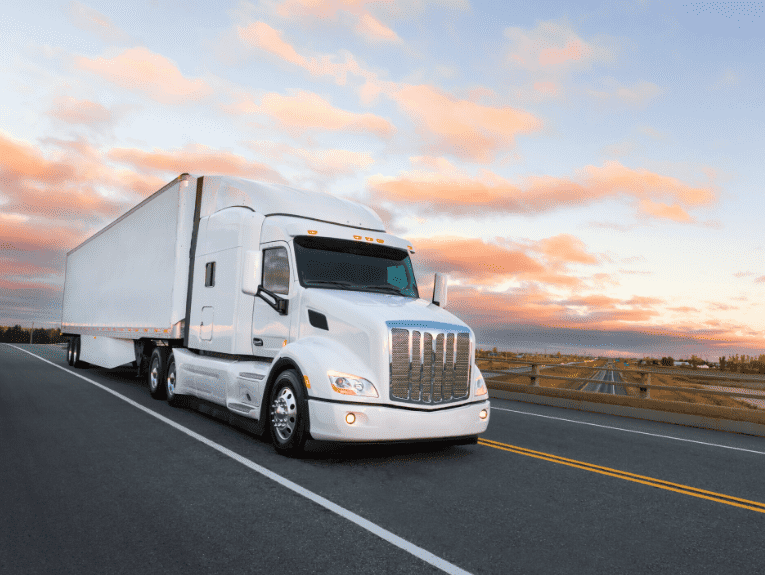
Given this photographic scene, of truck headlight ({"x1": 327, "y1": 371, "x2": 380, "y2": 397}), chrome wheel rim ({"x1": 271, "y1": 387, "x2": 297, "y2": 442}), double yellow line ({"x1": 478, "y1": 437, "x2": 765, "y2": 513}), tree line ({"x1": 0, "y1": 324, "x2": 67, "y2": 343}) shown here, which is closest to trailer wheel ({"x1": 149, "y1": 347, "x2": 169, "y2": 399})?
chrome wheel rim ({"x1": 271, "y1": 387, "x2": 297, "y2": 442})

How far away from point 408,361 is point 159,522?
3.30 m

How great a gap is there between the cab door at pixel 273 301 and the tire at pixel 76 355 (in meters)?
15.5

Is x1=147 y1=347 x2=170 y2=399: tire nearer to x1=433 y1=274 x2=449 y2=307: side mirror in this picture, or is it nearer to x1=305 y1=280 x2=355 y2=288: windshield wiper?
x1=305 y1=280 x2=355 y2=288: windshield wiper

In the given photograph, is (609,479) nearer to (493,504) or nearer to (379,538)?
(493,504)

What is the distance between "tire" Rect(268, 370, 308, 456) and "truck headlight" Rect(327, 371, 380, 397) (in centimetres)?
51

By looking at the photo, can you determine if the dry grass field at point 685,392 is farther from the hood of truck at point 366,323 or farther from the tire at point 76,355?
the tire at point 76,355

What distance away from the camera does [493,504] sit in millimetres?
5762

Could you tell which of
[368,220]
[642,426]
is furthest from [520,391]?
[368,220]

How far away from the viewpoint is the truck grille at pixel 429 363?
7.21 meters

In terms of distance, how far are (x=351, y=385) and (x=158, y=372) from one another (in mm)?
7052

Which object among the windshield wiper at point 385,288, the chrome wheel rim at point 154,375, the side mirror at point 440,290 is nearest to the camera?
the windshield wiper at point 385,288

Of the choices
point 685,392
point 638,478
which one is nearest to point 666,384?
point 685,392

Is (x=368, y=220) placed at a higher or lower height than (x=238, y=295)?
higher

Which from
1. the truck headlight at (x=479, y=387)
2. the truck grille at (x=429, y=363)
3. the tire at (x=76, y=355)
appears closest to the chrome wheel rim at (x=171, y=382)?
the truck grille at (x=429, y=363)
